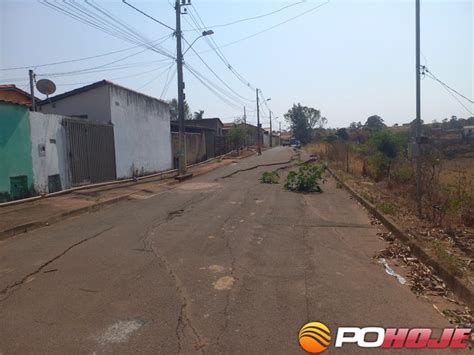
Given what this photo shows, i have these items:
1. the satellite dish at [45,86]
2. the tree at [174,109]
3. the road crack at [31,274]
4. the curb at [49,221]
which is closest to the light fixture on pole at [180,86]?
the satellite dish at [45,86]

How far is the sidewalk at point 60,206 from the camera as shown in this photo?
8.94 meters

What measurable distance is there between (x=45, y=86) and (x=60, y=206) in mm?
7287

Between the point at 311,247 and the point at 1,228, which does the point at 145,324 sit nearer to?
the point at 311,247

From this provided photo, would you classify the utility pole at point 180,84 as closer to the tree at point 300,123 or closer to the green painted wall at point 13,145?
the green painted wall at point 13,145

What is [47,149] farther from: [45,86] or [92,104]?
[92,104]

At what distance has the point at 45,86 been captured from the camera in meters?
16.5

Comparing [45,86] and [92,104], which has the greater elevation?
[45,86]

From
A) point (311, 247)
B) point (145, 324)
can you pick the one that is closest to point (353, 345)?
point (145, 324)

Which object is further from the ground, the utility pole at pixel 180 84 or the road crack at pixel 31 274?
the utility pole at pixel 180 84

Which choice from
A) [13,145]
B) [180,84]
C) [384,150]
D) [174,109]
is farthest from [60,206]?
[174,109]

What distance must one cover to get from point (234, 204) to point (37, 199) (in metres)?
6.10

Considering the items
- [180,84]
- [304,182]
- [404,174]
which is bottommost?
[304,182]

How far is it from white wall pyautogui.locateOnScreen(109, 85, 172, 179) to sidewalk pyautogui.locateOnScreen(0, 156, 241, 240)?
3.31 meters

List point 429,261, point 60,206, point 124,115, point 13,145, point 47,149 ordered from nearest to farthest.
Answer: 1. point 429,261
2. point 60,206
3. point 13,145
4. point 47,149
5. point 124,115
